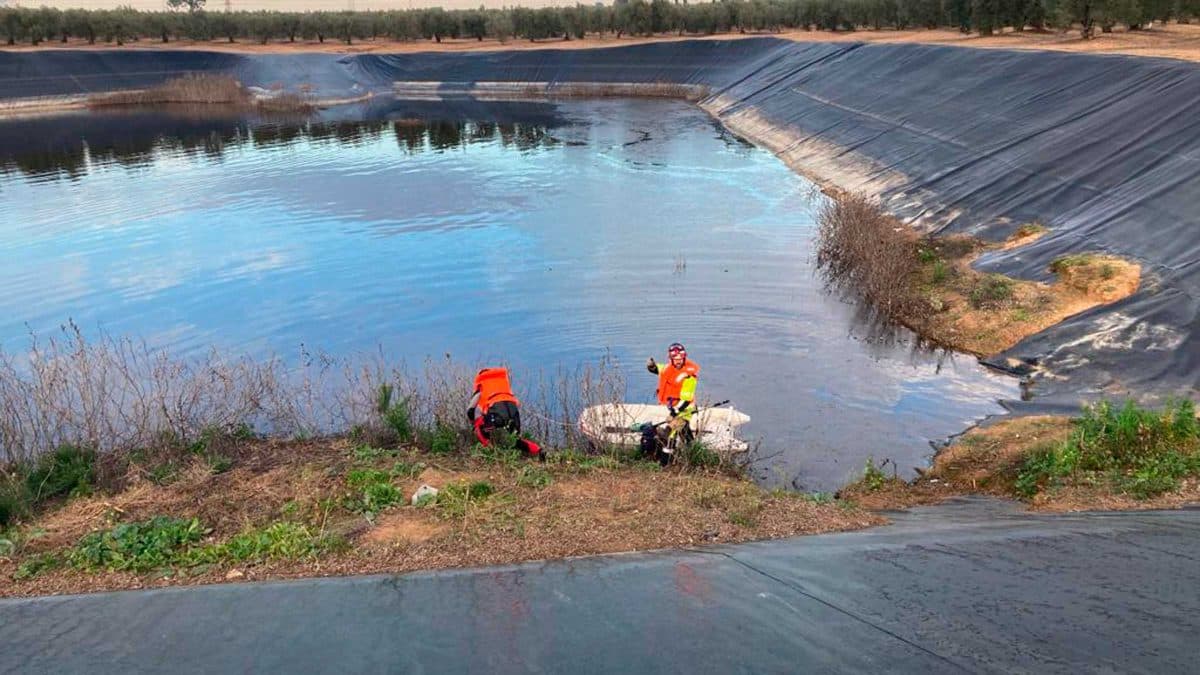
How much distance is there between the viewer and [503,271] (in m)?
20.9

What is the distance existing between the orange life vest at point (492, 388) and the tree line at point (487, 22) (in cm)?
5027

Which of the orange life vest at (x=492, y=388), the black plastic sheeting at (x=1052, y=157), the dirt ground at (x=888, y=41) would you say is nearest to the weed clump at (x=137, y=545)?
the orange life vest at (x=492, y=388)

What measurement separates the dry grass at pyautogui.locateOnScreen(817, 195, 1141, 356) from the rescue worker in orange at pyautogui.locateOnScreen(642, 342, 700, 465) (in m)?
6.99

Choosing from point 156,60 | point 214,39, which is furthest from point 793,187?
point 214,39

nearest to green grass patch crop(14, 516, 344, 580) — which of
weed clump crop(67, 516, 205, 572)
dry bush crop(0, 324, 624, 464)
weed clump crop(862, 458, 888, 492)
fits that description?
weed clump crop(67, 516, 205, 572)

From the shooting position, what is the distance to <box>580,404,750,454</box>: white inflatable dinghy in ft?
37.8

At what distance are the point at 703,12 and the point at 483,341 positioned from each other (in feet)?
203

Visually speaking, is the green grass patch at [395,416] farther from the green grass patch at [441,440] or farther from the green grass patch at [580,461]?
the green grass patch at [580,461]

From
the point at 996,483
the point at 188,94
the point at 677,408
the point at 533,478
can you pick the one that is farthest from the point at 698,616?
the point at 188,94

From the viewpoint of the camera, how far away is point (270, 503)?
945 cm

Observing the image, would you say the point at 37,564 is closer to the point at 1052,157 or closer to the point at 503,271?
the point at 503,271

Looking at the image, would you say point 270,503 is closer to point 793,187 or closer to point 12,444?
point 12,444

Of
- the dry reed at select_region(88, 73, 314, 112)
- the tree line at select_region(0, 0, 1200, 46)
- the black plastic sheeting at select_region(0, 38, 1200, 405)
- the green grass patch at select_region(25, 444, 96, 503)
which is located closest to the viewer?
the green grass patch at select_region(25, 444, 96, 503)

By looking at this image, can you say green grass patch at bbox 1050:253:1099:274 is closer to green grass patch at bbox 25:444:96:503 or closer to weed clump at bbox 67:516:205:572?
weed clump at bbox 67:516:205:572
